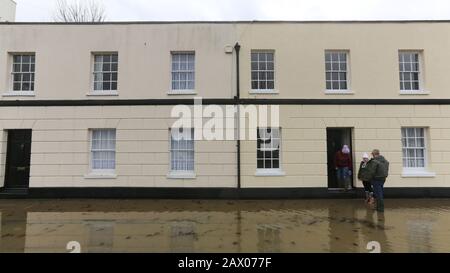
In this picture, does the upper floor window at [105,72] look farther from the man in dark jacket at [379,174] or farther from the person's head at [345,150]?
the man in dark jacket at [379,174]

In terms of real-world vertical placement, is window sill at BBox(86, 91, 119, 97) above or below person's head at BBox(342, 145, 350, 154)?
above

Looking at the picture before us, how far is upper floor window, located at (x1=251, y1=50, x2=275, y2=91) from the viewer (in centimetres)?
1318

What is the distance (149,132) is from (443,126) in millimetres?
11670

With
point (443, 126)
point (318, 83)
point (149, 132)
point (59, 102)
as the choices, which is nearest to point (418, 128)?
point (443, 126)

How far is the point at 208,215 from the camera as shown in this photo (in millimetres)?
9750

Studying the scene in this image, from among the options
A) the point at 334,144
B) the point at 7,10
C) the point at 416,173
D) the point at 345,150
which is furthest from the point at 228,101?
the point at 7,10

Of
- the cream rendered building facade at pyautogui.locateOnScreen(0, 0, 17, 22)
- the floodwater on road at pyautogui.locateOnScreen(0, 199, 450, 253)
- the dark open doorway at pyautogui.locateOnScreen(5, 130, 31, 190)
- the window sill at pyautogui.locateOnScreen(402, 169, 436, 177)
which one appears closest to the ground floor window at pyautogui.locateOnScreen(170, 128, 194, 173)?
the floodwater on road at pyautogui.locateOnScreen(0, 199, 450, 253)

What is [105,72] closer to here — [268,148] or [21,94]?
[21,94]

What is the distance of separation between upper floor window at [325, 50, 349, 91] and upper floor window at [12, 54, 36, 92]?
12096mm

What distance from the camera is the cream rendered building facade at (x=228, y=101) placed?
41.7 feet

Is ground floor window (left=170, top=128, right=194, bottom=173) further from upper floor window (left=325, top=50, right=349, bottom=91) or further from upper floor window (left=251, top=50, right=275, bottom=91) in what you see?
upper floor window (left=325, top=50, right=349, bottom=91)

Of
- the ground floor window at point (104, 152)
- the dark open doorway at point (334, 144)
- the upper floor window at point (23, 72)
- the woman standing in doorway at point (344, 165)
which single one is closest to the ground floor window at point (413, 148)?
the dark open doorway at point (334, 144)

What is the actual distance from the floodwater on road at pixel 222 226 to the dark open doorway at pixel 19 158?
4.67ft
